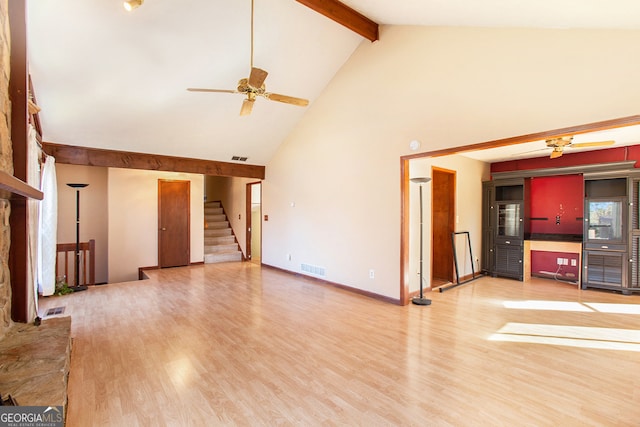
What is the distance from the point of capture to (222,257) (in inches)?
324

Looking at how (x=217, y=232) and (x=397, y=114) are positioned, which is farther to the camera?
(x=217, y=232)

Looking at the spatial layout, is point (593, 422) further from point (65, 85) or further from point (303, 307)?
point (65, 85)

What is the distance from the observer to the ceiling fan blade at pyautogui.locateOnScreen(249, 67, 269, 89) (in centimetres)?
319

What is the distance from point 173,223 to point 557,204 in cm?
851

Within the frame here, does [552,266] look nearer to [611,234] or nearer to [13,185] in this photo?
[611,234]

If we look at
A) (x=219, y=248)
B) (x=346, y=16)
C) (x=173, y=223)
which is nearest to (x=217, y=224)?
(x=219, y=248)

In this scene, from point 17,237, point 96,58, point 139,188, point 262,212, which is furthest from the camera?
point 262,212

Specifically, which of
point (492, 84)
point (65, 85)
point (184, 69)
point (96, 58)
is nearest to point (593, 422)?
point (492, 84)

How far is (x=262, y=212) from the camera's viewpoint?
298 inches

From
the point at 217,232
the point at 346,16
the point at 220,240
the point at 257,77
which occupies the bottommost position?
the point at 220,240

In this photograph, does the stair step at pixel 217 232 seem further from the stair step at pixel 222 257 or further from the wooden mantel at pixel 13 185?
the wooden mantel at pixel 13 185

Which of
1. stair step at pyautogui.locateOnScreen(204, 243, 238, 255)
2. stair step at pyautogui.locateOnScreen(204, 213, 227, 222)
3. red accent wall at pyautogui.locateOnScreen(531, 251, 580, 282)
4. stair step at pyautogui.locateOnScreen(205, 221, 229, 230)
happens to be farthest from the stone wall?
red accent wall at pyautogui.locateOnScreen(531, 251, 580, 282)

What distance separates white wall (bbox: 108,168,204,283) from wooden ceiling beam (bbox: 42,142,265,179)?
1256 mm

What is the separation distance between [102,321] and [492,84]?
5.44m
